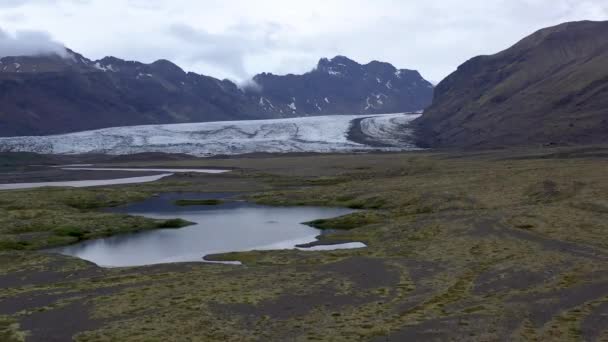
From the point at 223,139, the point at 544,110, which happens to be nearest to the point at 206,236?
the point at 223,139

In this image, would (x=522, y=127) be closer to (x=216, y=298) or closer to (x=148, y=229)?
(x=148, y=229)

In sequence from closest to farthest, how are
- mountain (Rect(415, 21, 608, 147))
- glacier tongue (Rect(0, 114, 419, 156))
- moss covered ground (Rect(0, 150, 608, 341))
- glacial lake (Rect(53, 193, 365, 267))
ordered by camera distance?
moss covered ground (Rect(0, 150, 608, 341)), glacial lake (Rect(53, 193, 365, 267)), mountain (Rect(415, 21, 608, 147)), glacier tongue (Rect(0, 114, 419, 156))

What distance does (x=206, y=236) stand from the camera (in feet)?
151

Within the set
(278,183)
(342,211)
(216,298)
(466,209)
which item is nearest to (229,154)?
(278,183)

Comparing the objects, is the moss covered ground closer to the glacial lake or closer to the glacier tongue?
the glacial lake

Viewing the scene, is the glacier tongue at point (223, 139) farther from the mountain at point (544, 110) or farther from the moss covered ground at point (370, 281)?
the moss covered ground at point (370, 281)

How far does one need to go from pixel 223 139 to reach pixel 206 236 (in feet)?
435

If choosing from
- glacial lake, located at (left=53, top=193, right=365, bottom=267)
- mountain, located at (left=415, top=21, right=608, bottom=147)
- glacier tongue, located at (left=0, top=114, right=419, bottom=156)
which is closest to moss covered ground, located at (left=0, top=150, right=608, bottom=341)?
glacial lake, located at (left=53, top=193, right=365, bottom=267)

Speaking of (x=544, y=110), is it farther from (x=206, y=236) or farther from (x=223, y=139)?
(x=206, y=236)

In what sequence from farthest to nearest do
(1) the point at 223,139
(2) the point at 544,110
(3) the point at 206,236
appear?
(1) the point at 223,139 < (2) the point at 544,110 < (3) the point at 206,236

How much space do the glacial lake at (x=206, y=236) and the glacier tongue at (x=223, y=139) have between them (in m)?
89.8

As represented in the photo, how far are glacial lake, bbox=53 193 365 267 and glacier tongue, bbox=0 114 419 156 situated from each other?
89814mm

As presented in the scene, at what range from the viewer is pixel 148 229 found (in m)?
50.5

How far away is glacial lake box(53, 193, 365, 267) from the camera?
1534 inches
